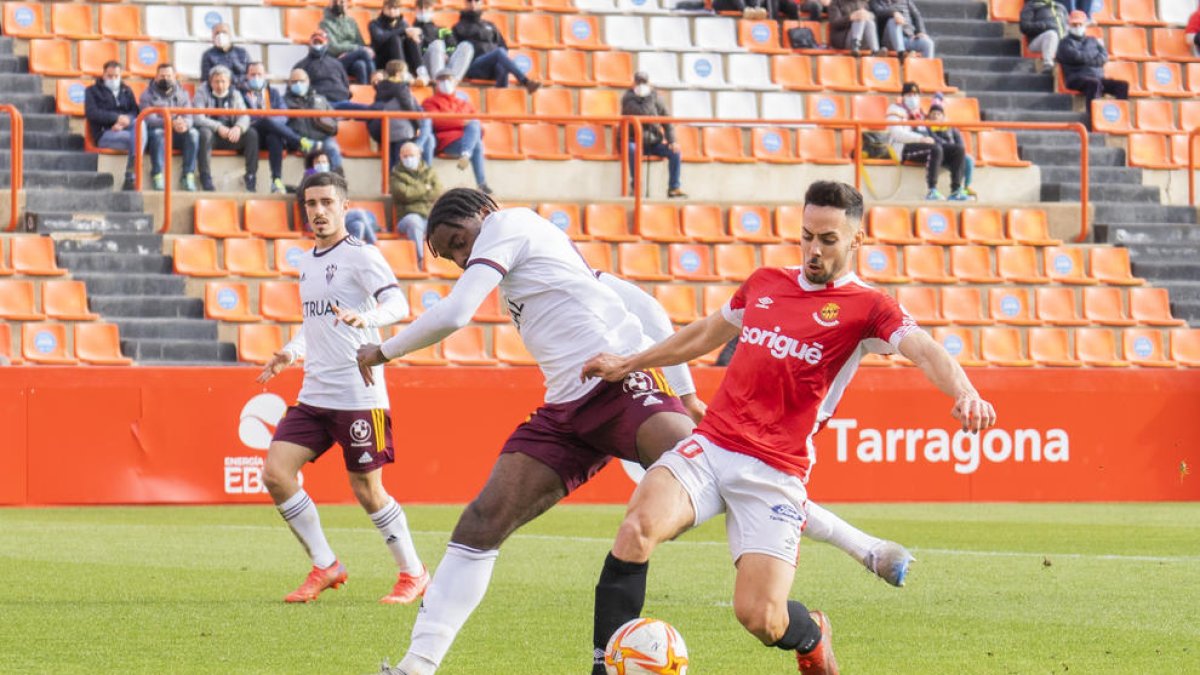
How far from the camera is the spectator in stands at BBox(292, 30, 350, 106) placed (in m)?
22.8

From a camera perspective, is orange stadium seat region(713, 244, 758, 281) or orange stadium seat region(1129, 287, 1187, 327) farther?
orange stadium seat region(1129, 287, 1187, 327)

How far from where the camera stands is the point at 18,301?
19.8 m

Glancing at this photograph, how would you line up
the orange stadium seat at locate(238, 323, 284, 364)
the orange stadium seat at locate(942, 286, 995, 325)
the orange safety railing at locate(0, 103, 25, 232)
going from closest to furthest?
the orange stadium seat at locate(238, 323, 284, 364)
the orange safety railing at locate(0, 103, 25, 232)
the orange stadium seat at locate(942, 286, 995, 325)

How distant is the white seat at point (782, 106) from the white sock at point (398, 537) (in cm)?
1582

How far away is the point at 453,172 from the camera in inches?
890

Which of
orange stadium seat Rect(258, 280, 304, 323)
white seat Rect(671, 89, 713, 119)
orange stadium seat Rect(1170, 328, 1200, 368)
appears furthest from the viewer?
white seat Rect(671, 89, 713, 119)

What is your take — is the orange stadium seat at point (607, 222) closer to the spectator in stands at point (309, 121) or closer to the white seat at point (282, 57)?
the spectator in stands at point (309, 121)

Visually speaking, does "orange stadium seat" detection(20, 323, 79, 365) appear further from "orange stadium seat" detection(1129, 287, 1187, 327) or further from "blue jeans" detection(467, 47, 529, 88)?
"orange stadium seat" detection(1129, 287, 1187, 327)

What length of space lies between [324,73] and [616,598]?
16.6m

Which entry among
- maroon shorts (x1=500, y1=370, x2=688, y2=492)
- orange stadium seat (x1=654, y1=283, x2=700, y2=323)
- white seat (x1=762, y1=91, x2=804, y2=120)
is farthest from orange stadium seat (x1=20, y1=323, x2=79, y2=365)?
maroon shorts (x1=500, y1=370, x2=688, y2=492)

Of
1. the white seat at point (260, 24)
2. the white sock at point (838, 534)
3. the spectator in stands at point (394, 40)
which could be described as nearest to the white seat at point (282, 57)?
the white seat at point (260, 24)

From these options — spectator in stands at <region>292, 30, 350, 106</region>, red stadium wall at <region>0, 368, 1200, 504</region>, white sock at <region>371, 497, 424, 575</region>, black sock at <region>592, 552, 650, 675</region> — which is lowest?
red stadium wall at <region>0, 368, 1200, 504</region>

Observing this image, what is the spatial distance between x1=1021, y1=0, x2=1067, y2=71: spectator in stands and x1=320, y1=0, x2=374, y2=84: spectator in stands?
9476 mm

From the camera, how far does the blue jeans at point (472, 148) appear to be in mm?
22281
